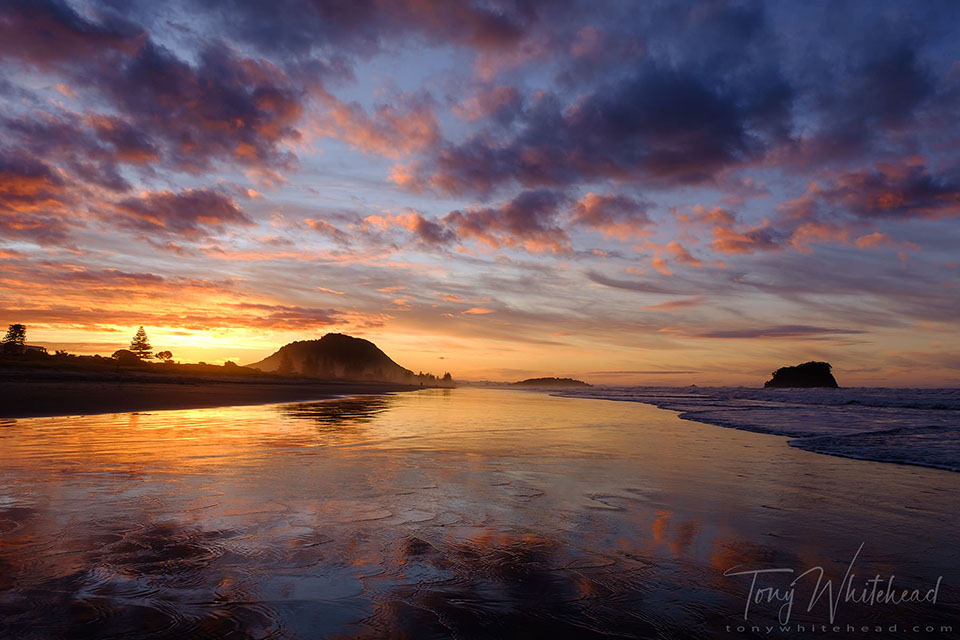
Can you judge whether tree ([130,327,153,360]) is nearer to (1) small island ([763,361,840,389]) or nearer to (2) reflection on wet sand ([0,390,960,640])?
Result: (2) reflection on wet sand ([0,390,960,640])

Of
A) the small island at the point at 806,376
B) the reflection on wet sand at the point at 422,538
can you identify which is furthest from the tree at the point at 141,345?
the small island at the point at 806,376

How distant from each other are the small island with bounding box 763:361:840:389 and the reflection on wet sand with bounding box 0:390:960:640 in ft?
440

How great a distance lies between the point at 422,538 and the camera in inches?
215

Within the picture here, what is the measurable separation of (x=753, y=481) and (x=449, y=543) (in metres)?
6.85

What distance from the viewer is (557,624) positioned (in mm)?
3570

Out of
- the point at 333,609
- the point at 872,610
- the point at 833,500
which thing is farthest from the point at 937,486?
the point at 333,609

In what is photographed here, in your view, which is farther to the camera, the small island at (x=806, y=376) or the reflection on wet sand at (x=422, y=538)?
the small island at (x=806, y=376)

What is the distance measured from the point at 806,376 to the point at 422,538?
486ft

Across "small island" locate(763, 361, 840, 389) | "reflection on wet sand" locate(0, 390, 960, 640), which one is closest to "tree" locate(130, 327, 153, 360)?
"reflection on wet sand" locate(0, 390, 960, 640)

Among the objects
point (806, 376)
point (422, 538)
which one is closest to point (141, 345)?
point (422, 538)

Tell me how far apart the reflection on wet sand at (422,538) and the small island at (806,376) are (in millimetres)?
134219

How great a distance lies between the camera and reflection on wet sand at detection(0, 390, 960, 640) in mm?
3611

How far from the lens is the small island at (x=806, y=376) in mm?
123500

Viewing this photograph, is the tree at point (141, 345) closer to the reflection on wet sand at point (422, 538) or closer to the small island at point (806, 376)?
the reflection on wet sand at point (422, 538)
